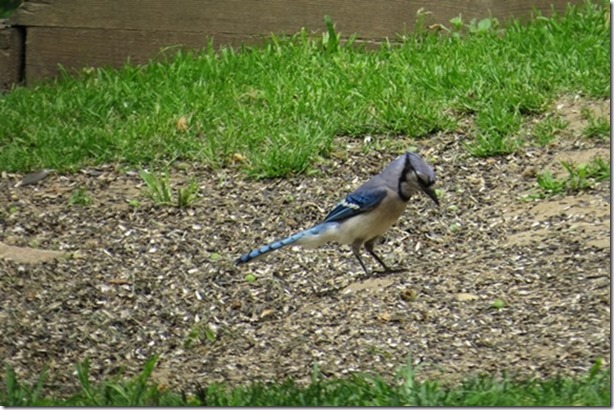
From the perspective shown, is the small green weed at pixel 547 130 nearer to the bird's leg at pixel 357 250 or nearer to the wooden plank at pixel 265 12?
the bird's leg at pixel 357 250

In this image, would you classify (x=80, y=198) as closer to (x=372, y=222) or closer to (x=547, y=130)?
(x=372, y=222)

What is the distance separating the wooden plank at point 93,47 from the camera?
9.96 metres

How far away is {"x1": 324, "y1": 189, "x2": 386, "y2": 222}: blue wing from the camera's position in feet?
22.6

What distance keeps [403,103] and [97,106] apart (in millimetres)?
2117

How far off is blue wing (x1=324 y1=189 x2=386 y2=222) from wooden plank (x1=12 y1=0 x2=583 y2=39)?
318 cm

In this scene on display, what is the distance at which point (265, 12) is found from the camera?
997cm

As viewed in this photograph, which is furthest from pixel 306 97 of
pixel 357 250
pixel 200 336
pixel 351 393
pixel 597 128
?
pixel 351 393

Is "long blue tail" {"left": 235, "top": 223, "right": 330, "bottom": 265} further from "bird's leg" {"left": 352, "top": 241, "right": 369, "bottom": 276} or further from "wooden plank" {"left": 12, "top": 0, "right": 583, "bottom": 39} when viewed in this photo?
"wooden plank" {"left": 12, "top": 0, "right": 583, "bottom": 39}

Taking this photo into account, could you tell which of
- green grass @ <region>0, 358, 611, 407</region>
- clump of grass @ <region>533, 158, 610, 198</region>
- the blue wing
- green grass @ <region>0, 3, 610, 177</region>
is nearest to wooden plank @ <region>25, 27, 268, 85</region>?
green grass @ <region>0, 3, 610, 177</region>

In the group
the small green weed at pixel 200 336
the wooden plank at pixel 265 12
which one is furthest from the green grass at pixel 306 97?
the small green weed at pixel 200 336

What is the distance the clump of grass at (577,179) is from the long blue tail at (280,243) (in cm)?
135

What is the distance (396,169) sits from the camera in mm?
6938

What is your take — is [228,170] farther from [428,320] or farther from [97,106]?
[428,320]

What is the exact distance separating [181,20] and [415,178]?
3.63 m
